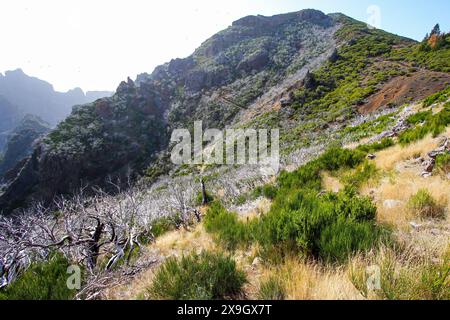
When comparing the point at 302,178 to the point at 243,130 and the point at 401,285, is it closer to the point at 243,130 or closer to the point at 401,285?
the point at 401,285

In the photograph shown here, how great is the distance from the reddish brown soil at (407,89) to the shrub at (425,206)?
2517 centimetres

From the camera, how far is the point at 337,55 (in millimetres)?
48875

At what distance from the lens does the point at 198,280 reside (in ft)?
7.23

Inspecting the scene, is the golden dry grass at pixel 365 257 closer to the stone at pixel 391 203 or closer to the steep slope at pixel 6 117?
the stone at pixel 391 203

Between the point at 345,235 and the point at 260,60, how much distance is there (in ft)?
222

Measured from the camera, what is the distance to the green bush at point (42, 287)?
244 cm

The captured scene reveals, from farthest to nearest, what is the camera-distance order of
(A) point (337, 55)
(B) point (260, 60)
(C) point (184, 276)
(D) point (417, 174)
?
(B) point (260, 60)
(A) point (337, 55)
(D) point (417, 174)
(C) point (184, 276)

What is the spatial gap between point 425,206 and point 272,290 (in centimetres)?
277

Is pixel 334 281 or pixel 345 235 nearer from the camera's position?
pixel 334 281

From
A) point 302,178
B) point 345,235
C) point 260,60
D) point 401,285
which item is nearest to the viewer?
point 401,285

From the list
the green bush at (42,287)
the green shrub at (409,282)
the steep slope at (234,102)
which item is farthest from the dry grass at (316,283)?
the steep slope at (234,102)

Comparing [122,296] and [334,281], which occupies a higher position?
[334,281]
